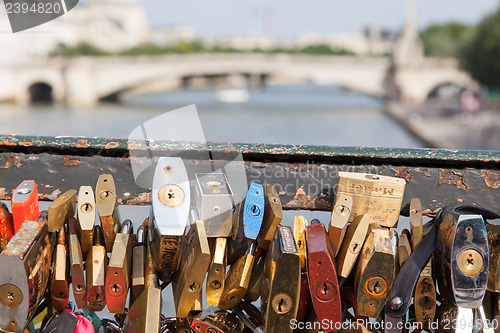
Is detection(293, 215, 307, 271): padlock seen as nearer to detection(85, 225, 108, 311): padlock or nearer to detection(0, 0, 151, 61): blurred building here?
detection(85, 225, 108, 311): padlock

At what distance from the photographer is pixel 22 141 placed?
137cm

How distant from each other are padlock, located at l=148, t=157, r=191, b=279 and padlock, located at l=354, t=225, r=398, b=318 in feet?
1.21

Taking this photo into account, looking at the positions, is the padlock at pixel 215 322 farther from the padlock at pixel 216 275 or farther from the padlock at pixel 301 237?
the padlock at pixel 301 237

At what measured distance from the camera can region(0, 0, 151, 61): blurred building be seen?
122 ft

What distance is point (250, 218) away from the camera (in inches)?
49.9

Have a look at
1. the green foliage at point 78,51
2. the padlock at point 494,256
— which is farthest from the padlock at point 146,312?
the green foliage at point 78,51

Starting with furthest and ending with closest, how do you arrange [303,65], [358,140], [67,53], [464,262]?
[67,53]
[303,65]
[358,140]
[464,262]

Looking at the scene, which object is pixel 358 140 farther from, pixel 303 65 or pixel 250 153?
pixel 250 153

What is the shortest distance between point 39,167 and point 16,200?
14 centimetres

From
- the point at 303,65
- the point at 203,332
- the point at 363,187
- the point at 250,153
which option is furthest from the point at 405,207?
the point at 303,65

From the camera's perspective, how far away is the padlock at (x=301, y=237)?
1.27 metres

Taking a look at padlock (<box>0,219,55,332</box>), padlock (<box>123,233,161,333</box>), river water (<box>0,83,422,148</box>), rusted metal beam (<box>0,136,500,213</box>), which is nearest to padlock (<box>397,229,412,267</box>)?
rusted metal beam (<box>0,136,500,213</box>)

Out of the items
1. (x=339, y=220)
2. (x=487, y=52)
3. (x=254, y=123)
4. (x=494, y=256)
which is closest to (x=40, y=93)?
(x=254, y=123)

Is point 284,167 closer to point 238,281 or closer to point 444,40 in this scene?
point 238,281
